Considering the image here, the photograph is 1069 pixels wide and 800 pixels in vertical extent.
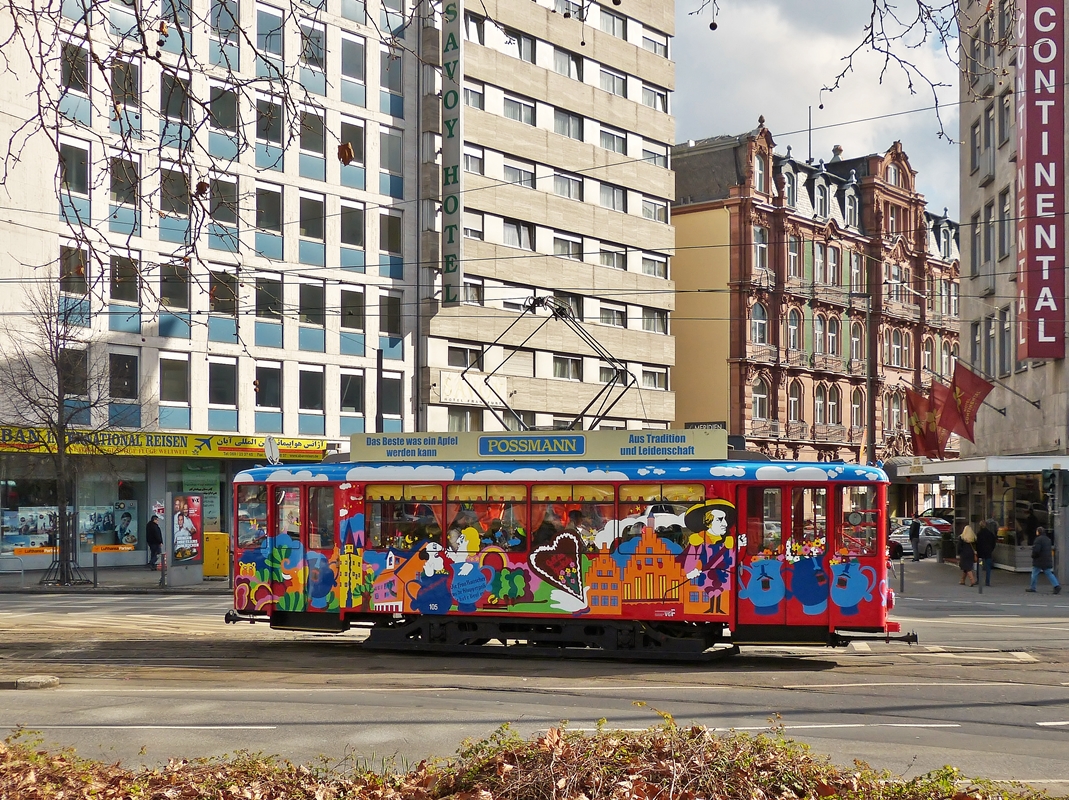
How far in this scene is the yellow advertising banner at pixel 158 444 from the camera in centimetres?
3241

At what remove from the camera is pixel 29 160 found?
110 ft

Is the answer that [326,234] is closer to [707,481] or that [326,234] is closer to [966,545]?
[966,545]

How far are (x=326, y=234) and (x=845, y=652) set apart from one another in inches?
1072

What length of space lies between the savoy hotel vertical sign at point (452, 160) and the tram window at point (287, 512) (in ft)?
80.0

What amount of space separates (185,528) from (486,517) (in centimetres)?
2286

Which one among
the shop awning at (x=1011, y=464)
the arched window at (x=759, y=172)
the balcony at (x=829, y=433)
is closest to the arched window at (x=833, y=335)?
the balcony at (x=829, y=433)

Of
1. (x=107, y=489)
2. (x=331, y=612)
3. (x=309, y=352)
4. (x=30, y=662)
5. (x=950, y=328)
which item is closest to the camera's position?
(x=30, y=662)

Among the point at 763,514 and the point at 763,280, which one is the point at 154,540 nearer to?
the point at 763,514

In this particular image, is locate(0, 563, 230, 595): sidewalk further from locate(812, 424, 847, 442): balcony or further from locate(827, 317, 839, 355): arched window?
locate(827, 317, 839, 355): arched window

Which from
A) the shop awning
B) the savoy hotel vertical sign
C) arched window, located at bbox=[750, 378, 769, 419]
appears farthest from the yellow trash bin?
arched window, located at bbox=[750, 378, 769, 419]

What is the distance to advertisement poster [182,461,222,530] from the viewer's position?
38.5 meters

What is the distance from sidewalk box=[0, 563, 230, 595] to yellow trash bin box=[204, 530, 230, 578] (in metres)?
0.22

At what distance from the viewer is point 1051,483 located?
30328mm

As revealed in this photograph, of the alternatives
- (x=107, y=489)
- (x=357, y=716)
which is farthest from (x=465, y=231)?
(x=357, y=716)
